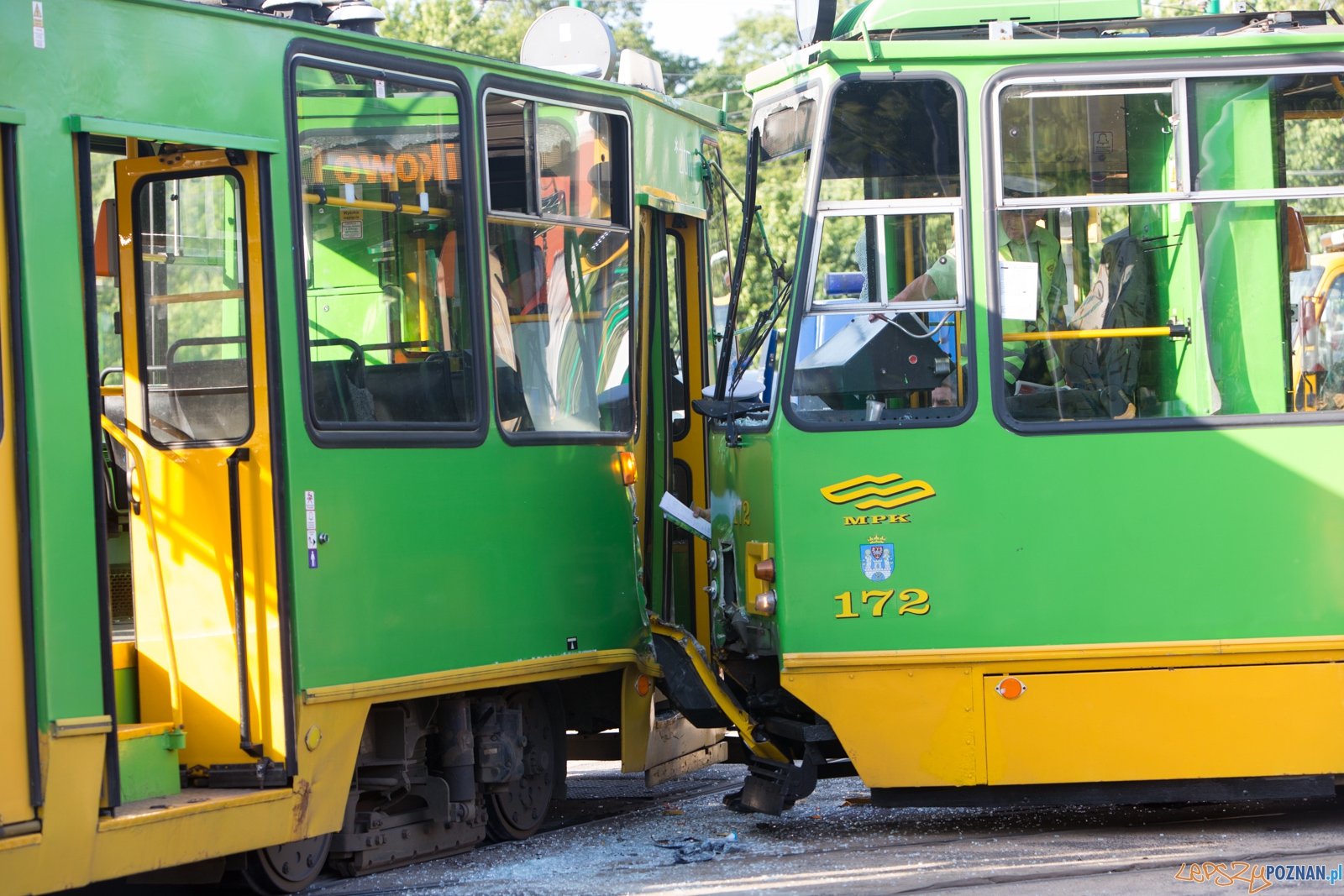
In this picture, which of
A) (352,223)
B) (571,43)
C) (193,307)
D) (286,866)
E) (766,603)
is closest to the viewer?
(193,307)

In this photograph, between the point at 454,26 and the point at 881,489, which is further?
the point at 454,26

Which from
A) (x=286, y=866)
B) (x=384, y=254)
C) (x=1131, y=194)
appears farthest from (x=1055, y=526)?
(x=286, y=866)

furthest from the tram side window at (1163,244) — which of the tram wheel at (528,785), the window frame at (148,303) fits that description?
the window frame at (148,303)

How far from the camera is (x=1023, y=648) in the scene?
6.08 m

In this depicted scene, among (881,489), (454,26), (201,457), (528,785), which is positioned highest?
(454,26)

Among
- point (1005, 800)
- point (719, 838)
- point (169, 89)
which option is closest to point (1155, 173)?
point (1005, 800)

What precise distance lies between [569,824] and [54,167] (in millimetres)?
3949

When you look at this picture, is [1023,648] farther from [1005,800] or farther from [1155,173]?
[1155,173]

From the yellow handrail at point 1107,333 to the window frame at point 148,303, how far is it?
301cm

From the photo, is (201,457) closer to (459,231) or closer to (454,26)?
(459,231)

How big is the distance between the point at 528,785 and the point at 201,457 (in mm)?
2260

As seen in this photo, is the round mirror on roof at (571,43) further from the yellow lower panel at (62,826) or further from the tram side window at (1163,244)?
the yellow lower panel at (62,826)

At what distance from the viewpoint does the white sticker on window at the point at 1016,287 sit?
605 centimetres

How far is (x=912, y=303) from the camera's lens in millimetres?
6043
